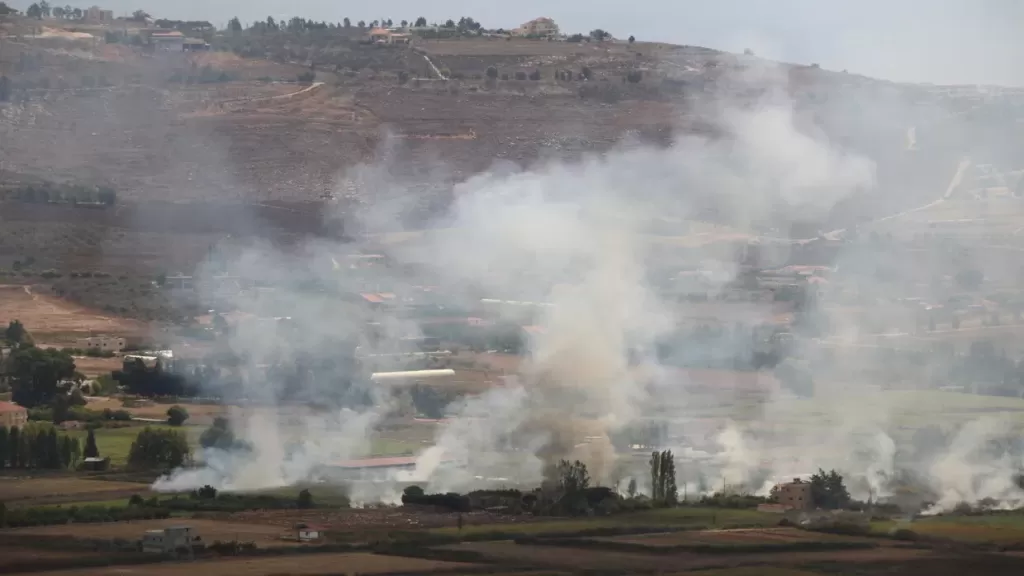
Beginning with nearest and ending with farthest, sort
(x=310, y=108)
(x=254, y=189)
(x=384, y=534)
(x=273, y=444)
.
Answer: (x=384, y=534)
(x=273, y=444)
(x=254, y=189)
(x=310, y=108)

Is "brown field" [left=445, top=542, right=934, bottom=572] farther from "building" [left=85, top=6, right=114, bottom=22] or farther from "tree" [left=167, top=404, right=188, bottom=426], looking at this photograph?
"building" [left=85, top=6, right=114, bottom=22]

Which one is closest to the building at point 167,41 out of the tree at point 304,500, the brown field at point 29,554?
the tree at point 304,500

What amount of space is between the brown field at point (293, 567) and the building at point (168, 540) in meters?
1.07

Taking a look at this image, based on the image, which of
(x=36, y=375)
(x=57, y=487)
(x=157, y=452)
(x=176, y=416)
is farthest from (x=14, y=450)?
(x=36, y=375)

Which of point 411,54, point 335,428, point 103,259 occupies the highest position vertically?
point 411,54

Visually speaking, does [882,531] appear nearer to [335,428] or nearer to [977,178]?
[335,428]

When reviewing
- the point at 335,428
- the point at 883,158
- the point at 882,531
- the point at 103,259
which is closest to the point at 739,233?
the point at 883,158

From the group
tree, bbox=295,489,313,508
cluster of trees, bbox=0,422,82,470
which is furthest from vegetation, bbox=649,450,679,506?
cluster of trees, bbox=0,422,82,470

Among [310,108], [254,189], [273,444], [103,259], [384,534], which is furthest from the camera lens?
[310,108]

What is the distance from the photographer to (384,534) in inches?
1797

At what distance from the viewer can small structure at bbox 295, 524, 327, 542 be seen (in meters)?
44.7

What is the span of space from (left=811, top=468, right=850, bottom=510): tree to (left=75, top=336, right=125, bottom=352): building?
26776 mm

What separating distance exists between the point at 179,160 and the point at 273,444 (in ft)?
146

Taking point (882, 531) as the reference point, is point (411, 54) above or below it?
above
